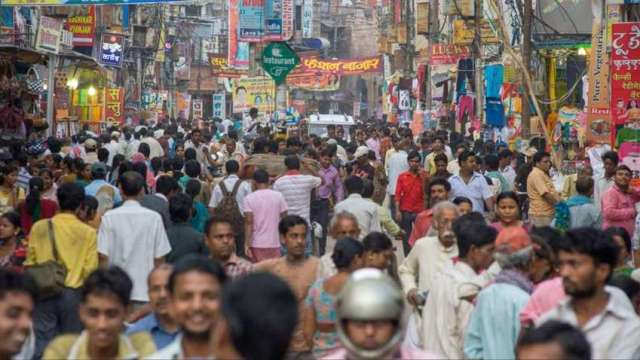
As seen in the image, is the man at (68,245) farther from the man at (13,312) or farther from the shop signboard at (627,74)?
the shop signboard at (627,74)

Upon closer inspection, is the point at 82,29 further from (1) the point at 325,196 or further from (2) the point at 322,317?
(2) the point at 322,317

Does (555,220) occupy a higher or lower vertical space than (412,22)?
lower

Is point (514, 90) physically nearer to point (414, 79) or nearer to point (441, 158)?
point (441, 158)

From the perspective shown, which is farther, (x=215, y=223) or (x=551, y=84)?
(x=551, y=84)

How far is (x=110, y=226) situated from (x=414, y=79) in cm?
5365

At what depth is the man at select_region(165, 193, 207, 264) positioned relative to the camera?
395 inches

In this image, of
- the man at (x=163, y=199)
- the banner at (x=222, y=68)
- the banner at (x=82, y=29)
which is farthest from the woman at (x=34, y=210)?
the banner at (x=222, y=68)

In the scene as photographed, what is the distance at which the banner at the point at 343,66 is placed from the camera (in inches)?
2800

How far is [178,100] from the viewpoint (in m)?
79.3

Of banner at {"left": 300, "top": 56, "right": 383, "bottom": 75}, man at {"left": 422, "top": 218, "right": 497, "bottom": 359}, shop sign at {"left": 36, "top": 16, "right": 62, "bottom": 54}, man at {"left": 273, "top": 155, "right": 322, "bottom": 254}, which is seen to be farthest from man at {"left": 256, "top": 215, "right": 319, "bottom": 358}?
banner at {"left": 300, "top": 56, "right": 383, "bottom": 75}

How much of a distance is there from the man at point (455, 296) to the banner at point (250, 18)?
1439 inches

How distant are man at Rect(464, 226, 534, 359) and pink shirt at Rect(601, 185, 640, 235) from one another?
6.77 m

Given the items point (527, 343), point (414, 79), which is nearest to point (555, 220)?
point (527, 343)

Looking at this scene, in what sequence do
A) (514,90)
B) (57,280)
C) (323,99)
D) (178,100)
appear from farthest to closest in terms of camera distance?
(323,99) < (178,100) < (514,90) < (57,280)
